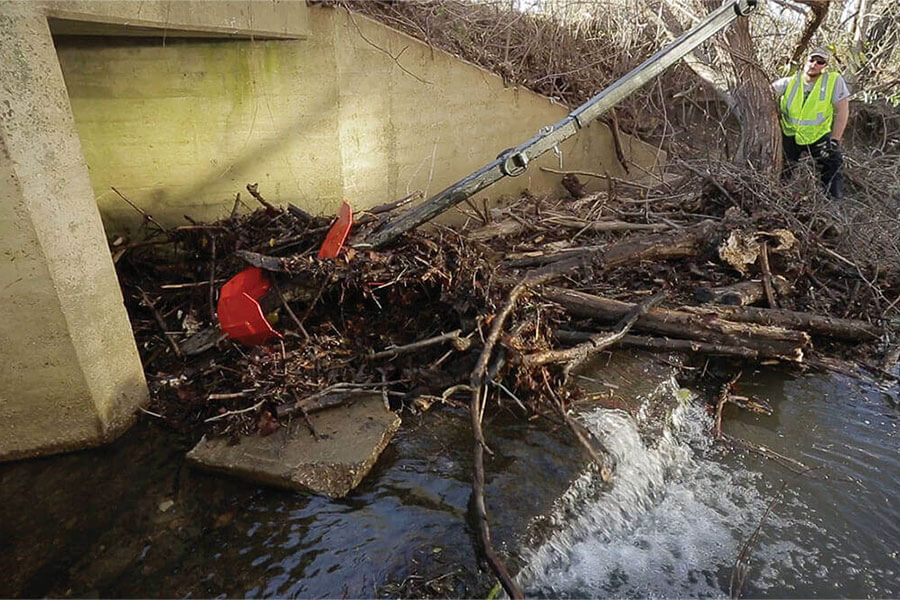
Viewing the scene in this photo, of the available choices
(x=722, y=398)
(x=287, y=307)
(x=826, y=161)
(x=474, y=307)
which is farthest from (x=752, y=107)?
(x=287, y=307)

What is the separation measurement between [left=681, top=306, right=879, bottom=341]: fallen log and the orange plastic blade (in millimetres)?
2914

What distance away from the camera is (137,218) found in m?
5.16

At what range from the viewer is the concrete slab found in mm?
3154

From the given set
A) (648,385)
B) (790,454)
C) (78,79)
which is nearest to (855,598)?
(790,454)

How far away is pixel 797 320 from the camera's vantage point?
15.2ft

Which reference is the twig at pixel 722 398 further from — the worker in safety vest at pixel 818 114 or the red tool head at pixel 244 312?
the worker in safety vest at pixel 818 114

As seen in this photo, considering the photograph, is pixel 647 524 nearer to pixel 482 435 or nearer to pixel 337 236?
pixel 482 435

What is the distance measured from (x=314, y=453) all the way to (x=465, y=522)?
1.06 m

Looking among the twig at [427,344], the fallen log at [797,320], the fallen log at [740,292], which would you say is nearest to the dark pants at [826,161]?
the fallen log at [740,292]

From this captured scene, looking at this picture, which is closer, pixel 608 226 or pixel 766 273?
pixel 766 273

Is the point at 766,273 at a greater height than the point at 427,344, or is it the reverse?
the point at 427,344

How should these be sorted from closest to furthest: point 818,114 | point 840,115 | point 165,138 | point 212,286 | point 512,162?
point 512,162 < point 212,286 < point 165,138 < point 840,115 < point 818,114

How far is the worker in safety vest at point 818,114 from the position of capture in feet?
22.6

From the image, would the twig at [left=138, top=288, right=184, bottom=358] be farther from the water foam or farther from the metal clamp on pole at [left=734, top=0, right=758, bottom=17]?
the metal clamp on pole at [left=734, top=0, right=758, bottom=17]
